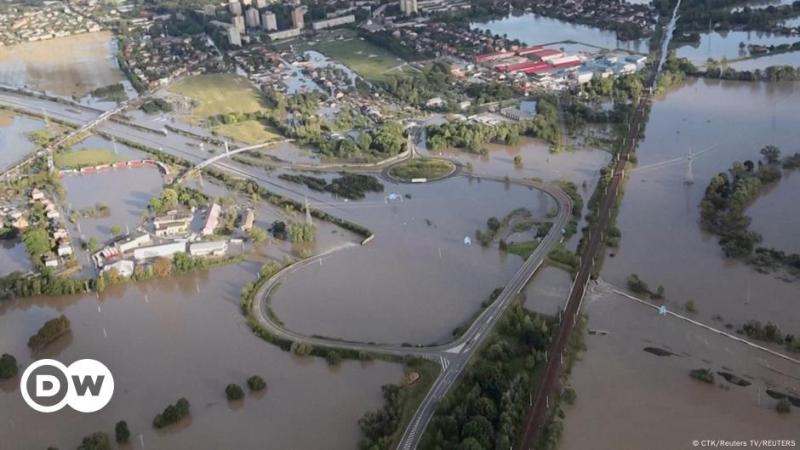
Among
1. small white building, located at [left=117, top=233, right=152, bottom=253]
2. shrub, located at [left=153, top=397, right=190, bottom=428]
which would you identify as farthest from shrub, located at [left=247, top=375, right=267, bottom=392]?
small white building, located at [left=117, top=233, right=152, bottom=253]

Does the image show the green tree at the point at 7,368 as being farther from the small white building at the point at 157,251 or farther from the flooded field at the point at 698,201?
the flooded field at the point at 698,201

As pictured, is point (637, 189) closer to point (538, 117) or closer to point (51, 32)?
point (538, 117)

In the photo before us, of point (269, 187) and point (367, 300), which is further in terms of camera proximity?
point (269, 187)

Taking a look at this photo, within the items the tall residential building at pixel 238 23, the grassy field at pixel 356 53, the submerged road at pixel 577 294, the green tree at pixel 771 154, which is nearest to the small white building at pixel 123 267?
the submerged road at pixel 577 294

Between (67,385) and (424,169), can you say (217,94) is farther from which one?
(67,385)

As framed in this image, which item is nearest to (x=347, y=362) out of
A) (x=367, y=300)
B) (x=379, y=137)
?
(x=367, y=300)

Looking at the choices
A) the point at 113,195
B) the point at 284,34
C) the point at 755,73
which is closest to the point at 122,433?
the point at 113,195
